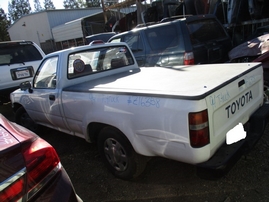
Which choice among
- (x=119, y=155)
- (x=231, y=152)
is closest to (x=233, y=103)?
(x=231, y=152)

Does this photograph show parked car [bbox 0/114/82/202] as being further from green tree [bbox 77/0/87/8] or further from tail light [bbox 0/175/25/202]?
green tree [bbox 77/0/87/8]

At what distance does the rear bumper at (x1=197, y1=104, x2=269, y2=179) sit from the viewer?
1.97 m

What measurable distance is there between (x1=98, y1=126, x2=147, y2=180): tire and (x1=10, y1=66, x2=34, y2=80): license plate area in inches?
175

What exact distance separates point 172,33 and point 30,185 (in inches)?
170

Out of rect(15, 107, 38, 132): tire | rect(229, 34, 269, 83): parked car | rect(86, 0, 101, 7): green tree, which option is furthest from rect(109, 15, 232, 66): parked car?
rect(86, 0, 101, 7): green tree

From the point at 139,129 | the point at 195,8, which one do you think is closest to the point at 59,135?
the point at 139,129

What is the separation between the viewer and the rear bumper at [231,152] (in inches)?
77.5

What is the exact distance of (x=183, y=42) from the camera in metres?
4.75

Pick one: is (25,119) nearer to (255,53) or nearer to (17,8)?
(255,53)

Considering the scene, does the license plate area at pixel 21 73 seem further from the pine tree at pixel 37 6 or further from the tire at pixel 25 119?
the pine tree at pixel 37 6

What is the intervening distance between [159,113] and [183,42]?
313 centimetres

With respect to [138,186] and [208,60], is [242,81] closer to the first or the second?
[138,186]

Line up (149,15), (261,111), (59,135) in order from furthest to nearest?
(149,15) < (59,135) < (261,111)

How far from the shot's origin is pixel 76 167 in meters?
3.39
